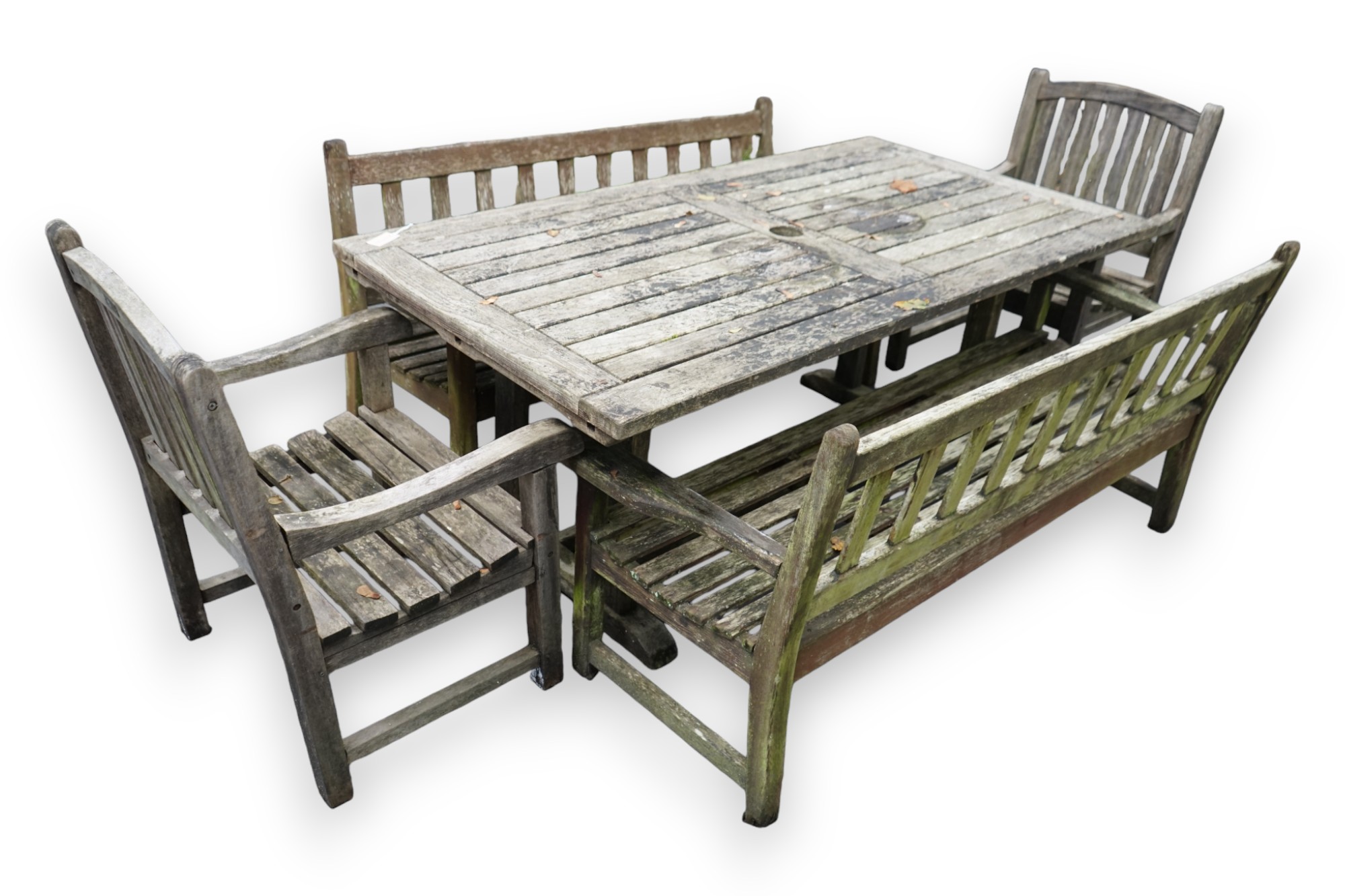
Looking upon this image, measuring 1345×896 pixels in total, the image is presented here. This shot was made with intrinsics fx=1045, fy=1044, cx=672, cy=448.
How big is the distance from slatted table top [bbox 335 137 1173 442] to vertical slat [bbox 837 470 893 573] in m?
0.42

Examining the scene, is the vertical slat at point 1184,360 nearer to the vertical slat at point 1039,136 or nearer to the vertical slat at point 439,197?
the vertical slat at point 1039,136

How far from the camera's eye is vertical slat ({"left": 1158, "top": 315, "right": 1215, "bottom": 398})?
9.41 ft

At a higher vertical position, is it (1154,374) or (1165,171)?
(1165,171)

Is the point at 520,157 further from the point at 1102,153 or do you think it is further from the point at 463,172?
the point at 1102,153

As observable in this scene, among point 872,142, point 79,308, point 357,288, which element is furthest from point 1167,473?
point 79,308

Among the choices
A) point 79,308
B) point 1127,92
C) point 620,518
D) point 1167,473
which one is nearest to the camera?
point 79,308

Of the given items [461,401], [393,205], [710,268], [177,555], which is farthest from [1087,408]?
[177,555]

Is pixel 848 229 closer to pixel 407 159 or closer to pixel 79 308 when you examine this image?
pixel 407 159

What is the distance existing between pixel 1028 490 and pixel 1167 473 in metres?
1.12

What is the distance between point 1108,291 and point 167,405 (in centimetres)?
294

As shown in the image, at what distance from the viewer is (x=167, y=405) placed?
2.22 meters

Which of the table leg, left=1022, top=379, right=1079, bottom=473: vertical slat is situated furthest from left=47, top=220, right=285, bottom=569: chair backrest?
left=1022, top=379, right=1079, bottom=473: vertical slat

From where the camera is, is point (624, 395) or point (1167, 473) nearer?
point (624, 395)

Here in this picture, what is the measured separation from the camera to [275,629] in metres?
2.21
